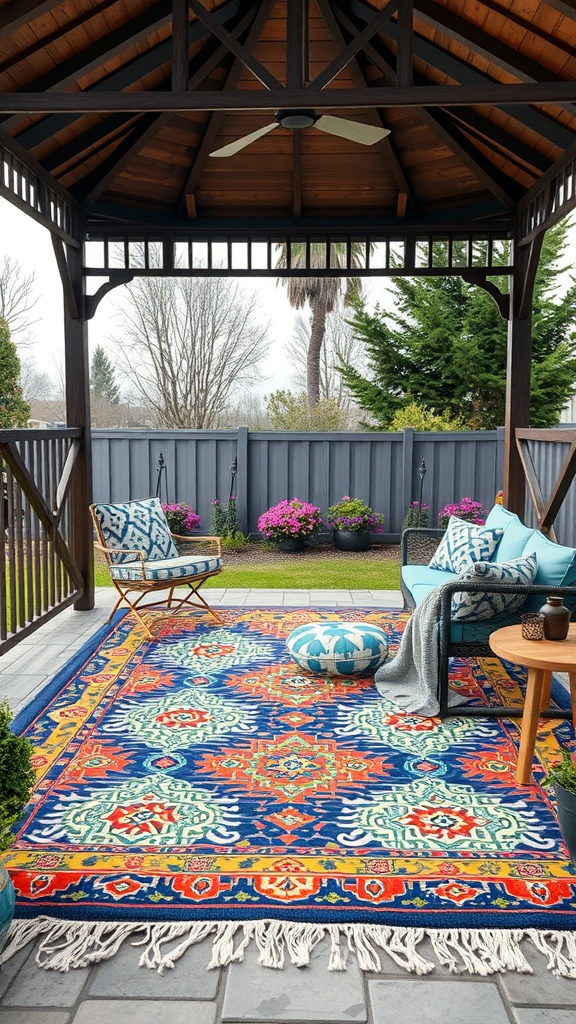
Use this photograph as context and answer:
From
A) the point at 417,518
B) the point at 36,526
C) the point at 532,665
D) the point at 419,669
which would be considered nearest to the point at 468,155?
the point at 419,669

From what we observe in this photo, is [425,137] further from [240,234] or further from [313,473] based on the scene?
[313,473]

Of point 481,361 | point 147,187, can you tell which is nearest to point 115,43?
point 147,187

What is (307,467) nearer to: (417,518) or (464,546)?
(417,518)

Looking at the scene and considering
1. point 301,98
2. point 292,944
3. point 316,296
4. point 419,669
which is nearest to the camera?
point 292,944

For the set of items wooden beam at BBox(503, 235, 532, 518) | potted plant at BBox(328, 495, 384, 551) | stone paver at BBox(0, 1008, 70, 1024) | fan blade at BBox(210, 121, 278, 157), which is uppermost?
fan blade at BBox(210, 121, 278, 157)

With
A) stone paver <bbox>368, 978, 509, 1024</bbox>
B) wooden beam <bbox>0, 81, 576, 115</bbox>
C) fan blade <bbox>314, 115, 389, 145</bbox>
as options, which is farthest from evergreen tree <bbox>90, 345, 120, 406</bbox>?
stone paver <bbox>368, 978, 509, 1024</bbox>

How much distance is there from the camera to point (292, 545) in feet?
30.8

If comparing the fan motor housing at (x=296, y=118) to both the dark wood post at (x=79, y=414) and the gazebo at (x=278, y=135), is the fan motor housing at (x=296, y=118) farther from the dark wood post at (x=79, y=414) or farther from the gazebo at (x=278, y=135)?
the dark wood post at (x=79, y=414)

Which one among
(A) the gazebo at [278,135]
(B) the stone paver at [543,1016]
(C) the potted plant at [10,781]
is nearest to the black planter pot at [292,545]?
(A) the gazebo at [278,135]

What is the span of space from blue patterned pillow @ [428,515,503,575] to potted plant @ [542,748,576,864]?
7.09ft

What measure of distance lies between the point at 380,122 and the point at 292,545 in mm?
4797

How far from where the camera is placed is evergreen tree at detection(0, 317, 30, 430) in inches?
401

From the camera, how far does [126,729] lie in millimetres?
3812

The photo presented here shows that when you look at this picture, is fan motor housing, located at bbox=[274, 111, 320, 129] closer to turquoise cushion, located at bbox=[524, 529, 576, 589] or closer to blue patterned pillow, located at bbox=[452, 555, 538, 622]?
blue patterned pillow, located at bbox=[452, 555, 538, 622]
